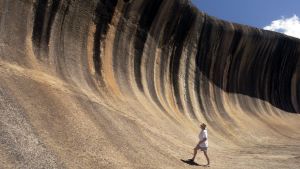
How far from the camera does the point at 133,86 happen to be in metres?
19.6

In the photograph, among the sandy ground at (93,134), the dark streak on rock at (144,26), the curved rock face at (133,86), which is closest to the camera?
the sandy ground at (93,134)

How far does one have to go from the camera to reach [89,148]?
11.1m

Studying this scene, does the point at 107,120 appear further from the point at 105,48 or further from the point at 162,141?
the point at 105,48

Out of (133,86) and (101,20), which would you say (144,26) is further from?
(133,86)

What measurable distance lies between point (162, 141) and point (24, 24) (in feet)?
18.0

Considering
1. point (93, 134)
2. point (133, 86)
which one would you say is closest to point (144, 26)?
point (133, 86)

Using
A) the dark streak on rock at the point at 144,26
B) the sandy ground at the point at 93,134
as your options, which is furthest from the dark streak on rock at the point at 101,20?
the sandy ground at the point at 93,134

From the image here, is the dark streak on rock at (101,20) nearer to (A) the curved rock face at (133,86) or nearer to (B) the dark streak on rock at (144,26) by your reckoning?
(A) the curved rock face at (133,86)

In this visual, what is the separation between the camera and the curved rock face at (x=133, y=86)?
11.1 m

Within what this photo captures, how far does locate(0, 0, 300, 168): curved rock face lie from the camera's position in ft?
36.5

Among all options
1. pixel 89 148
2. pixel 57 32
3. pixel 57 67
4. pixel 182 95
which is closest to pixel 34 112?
pixel 89 148

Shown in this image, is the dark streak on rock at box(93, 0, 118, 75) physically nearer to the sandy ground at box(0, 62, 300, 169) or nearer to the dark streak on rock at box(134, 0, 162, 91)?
the dark streak on rock at box(134, 0, 162, 91)

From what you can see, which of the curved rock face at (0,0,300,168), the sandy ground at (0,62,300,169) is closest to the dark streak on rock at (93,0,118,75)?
the curved rock face at (0,0,300,168)

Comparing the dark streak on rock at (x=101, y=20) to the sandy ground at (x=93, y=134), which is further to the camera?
the dark streak on rock at (x=101, y=20)
